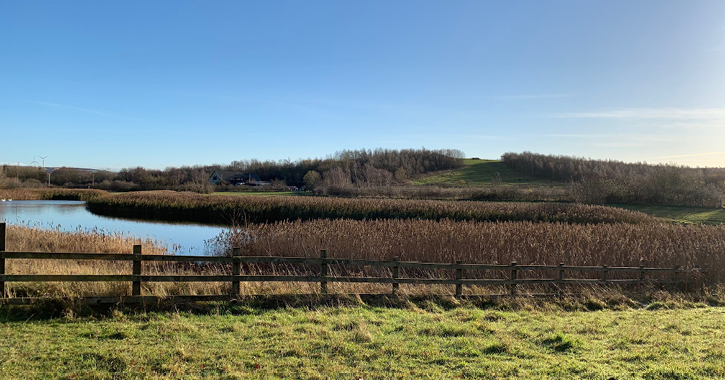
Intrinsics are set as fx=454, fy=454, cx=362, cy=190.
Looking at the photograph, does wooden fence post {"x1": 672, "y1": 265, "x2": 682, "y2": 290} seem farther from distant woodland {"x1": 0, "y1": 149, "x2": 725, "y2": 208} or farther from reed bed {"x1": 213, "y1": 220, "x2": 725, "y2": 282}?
distant woodland {"x1": 0, "y1": 149, "x2": 725, "y2": 208}

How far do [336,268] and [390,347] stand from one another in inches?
387

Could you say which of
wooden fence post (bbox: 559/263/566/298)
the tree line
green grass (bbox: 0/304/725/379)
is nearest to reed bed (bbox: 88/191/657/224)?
wooden fence post (bbox: 559/263/566/298)

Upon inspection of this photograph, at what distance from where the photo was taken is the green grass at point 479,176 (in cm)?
8288

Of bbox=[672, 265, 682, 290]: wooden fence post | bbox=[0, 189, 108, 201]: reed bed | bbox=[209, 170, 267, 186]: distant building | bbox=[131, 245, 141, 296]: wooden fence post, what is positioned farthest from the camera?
bbox=[209, 170, 267, 186]: distant building

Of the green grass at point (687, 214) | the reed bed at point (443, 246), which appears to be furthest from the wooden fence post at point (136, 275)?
the green grass at point (687, 214)

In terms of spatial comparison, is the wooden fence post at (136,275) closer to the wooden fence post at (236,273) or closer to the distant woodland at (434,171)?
the wooden fence post at (236,273)

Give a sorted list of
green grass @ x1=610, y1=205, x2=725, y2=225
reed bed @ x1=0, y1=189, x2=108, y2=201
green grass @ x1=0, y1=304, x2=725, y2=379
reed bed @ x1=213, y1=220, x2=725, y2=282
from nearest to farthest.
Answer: green grass @ x1=0, y1=304, x2=725, y2=379
reed bed @ x1=213, y1=220, x2=725, y2=282
green grass @ x1=610, y1=205, x2=725, y2=225
reed bed @ x1=0, y1=189, x2=108, y2=201

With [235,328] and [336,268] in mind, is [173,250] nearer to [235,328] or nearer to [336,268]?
[336,268]

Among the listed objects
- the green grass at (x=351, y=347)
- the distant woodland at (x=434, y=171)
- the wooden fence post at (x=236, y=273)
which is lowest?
the green grass at (x=351, y=347)

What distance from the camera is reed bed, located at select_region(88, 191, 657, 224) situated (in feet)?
101

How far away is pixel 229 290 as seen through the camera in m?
8.93

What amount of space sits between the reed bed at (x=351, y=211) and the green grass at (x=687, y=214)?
363cm

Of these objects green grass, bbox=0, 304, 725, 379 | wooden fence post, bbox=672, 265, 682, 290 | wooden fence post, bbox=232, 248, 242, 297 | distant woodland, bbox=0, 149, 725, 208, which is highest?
distant woodland, bbox=0, 149, 725, 208

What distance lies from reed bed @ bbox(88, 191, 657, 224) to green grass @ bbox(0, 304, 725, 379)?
62.3 ft
